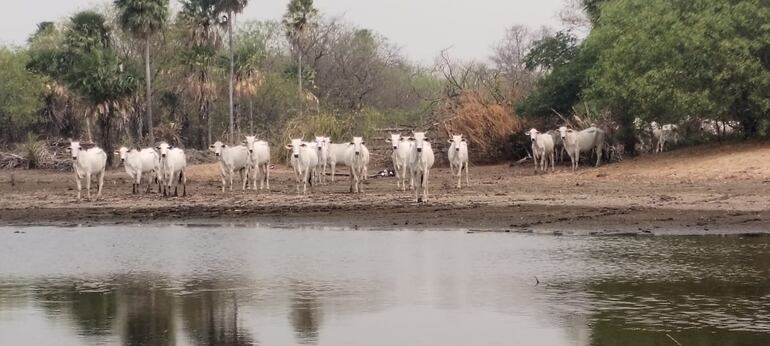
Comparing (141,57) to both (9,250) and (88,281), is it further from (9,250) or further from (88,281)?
(88,281)

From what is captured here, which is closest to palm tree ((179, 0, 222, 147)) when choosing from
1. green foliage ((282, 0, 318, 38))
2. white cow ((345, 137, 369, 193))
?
green foliage ((282, 0, 318, 38))

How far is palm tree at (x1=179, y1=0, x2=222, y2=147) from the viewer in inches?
2352

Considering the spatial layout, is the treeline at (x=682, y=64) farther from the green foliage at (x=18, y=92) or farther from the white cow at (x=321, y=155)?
the green foliage at (x=18, y=92)

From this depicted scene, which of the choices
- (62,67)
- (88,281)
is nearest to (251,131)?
(62,67)

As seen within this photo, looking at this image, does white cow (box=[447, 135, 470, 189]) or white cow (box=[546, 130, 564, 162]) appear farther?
white cow (box=[546, 130, 564, 162])

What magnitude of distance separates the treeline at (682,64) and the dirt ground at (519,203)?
4.72ft

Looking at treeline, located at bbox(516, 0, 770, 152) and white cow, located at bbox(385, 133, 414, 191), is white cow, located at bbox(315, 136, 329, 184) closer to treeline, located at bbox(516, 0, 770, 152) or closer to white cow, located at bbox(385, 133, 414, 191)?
white cow, located at bbox(385, 133, 414, 191)

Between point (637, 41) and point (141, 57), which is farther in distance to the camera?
point (141, 57)

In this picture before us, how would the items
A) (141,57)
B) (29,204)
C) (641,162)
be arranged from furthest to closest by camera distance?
(141,57), (641,162), (29,204)

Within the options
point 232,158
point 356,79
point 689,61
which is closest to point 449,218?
point 232,158

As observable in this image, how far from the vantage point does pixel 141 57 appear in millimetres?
69875

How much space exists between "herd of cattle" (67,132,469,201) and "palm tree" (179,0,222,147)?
2434 centimetres

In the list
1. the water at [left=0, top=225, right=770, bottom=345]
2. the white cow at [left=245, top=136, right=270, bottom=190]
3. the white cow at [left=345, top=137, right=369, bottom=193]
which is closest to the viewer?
the water at [left=0, top=225, right=770, bottom=345]

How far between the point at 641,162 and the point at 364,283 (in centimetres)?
2141
